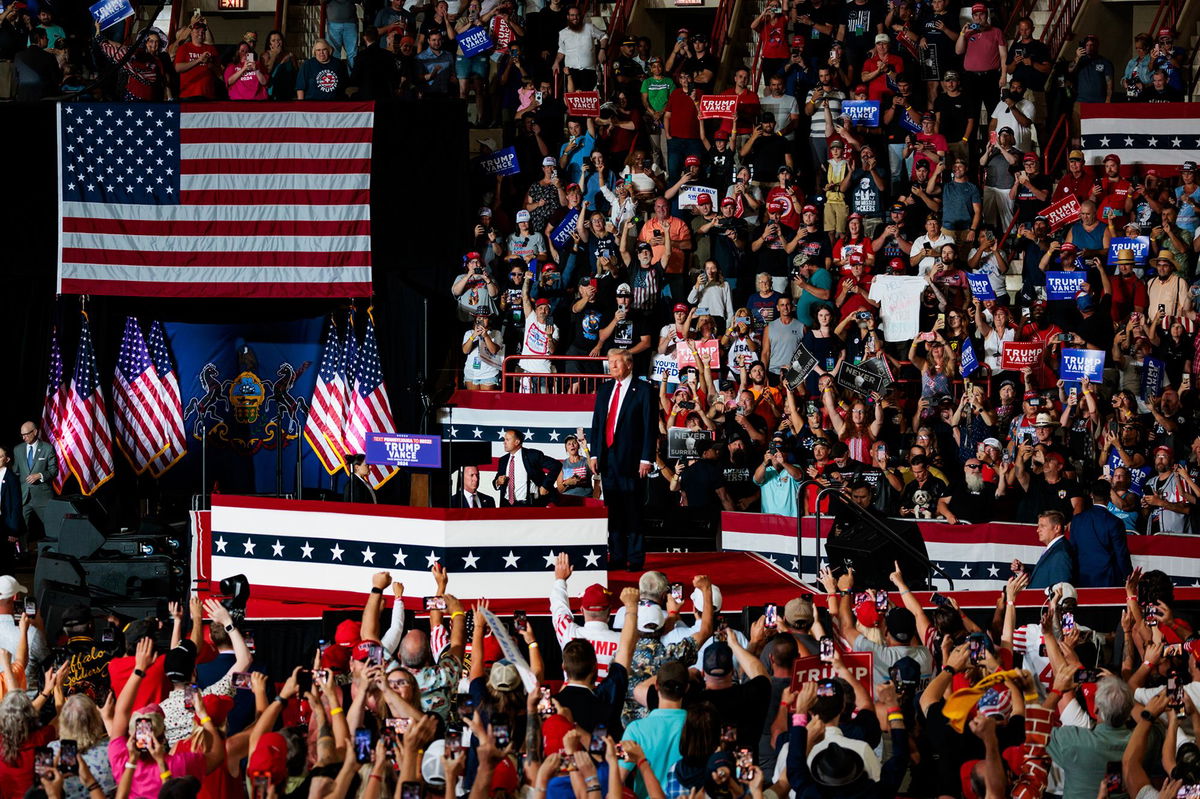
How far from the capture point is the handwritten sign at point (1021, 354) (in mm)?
19625

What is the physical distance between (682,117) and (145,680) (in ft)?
46.7

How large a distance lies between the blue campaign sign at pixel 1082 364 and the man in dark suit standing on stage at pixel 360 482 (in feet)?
22.0

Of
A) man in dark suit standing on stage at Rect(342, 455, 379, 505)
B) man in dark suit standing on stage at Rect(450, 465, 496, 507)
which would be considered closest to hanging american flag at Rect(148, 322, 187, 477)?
man in dark suit standing on stage at Rect(342, 455, 379, 505)

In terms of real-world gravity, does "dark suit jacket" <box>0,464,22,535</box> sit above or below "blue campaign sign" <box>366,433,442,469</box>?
below

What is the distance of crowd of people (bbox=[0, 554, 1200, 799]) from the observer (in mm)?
8609

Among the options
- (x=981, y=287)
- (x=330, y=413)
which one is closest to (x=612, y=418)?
(x=330, y=413)

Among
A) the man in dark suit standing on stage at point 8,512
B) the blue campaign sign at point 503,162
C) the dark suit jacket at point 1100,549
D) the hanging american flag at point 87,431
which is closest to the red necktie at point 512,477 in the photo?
the dark suit jacket at point 1100,549

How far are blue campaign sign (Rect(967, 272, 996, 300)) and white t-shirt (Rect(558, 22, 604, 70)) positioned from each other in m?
5.78

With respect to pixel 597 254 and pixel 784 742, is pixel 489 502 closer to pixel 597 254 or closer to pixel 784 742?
pixel 597 254

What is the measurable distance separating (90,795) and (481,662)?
2442 mm

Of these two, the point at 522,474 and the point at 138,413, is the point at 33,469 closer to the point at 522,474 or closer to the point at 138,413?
the point at 138,413

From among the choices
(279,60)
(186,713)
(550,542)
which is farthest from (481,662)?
(279,60)

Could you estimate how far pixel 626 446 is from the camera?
16.0 meters

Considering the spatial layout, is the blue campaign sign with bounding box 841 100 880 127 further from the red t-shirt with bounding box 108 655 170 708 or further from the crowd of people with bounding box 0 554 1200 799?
the red t-shirt with bounding box 108 655 170 708
